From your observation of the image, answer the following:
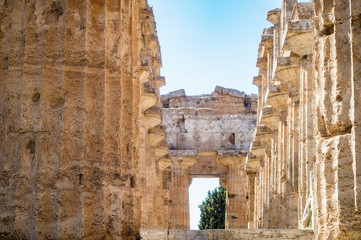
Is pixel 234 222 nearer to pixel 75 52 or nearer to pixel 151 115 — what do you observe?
pixel 151 115

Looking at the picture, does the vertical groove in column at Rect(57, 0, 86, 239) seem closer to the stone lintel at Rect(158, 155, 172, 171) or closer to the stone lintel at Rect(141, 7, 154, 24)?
the stone lintel at Rect(141, 7, 154, 24)

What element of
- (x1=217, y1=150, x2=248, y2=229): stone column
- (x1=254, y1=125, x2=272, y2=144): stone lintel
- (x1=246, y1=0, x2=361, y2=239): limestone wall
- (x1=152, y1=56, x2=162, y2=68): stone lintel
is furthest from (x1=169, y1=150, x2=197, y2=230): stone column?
(x1=254, y1=125, x2=272, y2=144): stone lintel

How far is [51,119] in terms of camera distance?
21.3 feet

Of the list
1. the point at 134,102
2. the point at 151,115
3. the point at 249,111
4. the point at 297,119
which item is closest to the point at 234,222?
the point at 249,111

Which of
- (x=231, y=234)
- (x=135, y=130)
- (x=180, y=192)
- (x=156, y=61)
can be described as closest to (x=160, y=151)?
(x=156, y=61)

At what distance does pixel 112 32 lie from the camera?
6.86m

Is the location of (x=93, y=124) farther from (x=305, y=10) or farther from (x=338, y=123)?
(x=305, y=10)

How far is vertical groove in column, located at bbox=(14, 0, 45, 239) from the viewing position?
247 inches

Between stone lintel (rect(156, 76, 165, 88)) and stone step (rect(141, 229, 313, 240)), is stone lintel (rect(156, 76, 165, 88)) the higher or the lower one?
the higher one

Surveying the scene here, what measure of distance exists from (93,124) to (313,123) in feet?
9.45

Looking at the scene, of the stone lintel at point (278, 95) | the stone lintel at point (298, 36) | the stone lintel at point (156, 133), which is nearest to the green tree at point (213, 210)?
the stone lintel at point (156, 133)

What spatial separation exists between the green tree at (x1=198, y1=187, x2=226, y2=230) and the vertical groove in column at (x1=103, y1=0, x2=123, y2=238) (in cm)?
3157

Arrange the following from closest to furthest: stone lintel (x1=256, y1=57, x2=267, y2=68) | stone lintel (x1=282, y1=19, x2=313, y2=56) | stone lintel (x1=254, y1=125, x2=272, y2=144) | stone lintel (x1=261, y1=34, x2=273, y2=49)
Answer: stone lintel (x1=282, y1=19, x2=313, y2=56) < stone lintel (x1=261, y1=34, x2=273, y2=49) < stone lintel (x1=254, y1=125, x2=272, y2=144) < stone lintel (x1=256, y1=57, x2=267, y2=68)

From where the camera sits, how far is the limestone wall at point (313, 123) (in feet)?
20.0
